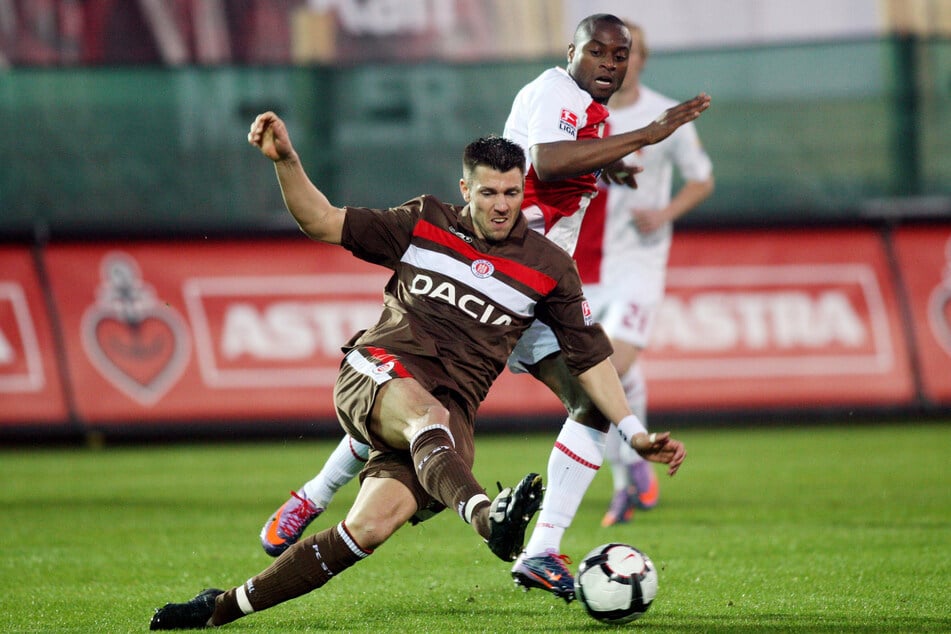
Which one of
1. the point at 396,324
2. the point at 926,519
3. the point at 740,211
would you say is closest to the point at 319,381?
the point at 740,211

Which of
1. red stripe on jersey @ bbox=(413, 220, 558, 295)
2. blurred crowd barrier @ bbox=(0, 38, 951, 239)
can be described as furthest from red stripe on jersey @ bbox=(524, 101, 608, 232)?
blurred crowd barrier @ bbox=(0, 38, 951, 239)

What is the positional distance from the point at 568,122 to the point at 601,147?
255 millimetres

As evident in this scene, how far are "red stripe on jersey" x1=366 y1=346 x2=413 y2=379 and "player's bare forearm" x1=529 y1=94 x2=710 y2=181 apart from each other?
0.93 meters

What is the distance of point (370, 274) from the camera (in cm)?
1188

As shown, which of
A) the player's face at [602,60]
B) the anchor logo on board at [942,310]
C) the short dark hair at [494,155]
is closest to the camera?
the short dark hair at [494,155]

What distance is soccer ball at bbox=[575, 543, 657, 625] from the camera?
15.9ft

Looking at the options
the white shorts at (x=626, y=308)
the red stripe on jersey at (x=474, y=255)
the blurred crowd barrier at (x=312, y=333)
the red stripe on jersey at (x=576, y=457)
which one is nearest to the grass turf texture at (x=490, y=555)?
the red stripe on jersey at (x=576, y=457)

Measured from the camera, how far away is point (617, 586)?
191 inches

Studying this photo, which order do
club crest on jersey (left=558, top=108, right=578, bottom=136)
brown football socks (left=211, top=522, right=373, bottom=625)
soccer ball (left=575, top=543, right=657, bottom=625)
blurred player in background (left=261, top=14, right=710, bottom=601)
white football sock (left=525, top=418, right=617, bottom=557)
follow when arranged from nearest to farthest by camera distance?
brown football socks (left=211, top=522, right=373, bottom=625)
soccer ball (left=575, top=543, right=657, bottom=625)
blurred player in background (left=261, top=14, right=710, bottom=601)
club crest on jersey (left=558, top=108, right=578, bottom=136)
white football sock (left=525, top=418, right=617, bottom=557)

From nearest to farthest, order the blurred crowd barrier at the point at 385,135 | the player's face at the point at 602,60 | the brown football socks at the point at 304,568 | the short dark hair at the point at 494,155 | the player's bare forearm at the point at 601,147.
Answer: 1. the brown football socks at the point at 304,568
2. the short dark hair at the point at 494,155
3. the player's bare forearm at the point at 601,147
4. the player's face at the point at 602,60
5. the blurred crowd barrier at the point at 385,135

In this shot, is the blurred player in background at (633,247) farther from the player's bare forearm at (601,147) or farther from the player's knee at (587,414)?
the player's bare forearm at (601,147)

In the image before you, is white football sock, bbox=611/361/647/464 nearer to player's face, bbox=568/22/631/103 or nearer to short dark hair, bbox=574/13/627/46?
player's face, bbox=568/22/631/103

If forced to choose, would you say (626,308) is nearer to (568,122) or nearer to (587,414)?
(587,414)

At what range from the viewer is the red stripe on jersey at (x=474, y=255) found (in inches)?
206
